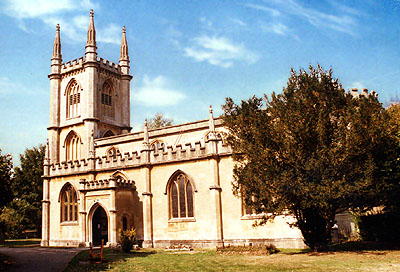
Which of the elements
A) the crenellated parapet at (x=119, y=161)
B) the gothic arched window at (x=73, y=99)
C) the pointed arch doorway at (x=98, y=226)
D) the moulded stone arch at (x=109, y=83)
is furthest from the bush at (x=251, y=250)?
the moulded stone arch at (x=109, y=83)

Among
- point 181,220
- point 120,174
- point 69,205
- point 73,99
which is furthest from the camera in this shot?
point 73,99

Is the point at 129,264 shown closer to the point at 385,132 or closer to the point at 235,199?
the point at 235,199

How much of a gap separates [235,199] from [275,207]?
688 centimetres

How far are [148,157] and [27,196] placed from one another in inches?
998

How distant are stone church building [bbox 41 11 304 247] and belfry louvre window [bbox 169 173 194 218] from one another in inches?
2.7

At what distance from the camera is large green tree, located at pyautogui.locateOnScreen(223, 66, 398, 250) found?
18250mm

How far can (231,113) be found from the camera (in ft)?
76.3

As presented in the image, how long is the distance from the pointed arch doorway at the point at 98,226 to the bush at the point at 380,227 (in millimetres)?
18146

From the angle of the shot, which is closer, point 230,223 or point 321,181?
point 321,181

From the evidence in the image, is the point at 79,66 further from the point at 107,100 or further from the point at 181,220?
the point at 181,220

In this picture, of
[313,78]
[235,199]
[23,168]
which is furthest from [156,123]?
[313,78]

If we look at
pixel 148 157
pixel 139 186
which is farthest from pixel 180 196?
pixel 148 157

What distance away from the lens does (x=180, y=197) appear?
2844cm

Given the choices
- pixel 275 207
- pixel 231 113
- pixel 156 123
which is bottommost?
pixel 275 207
